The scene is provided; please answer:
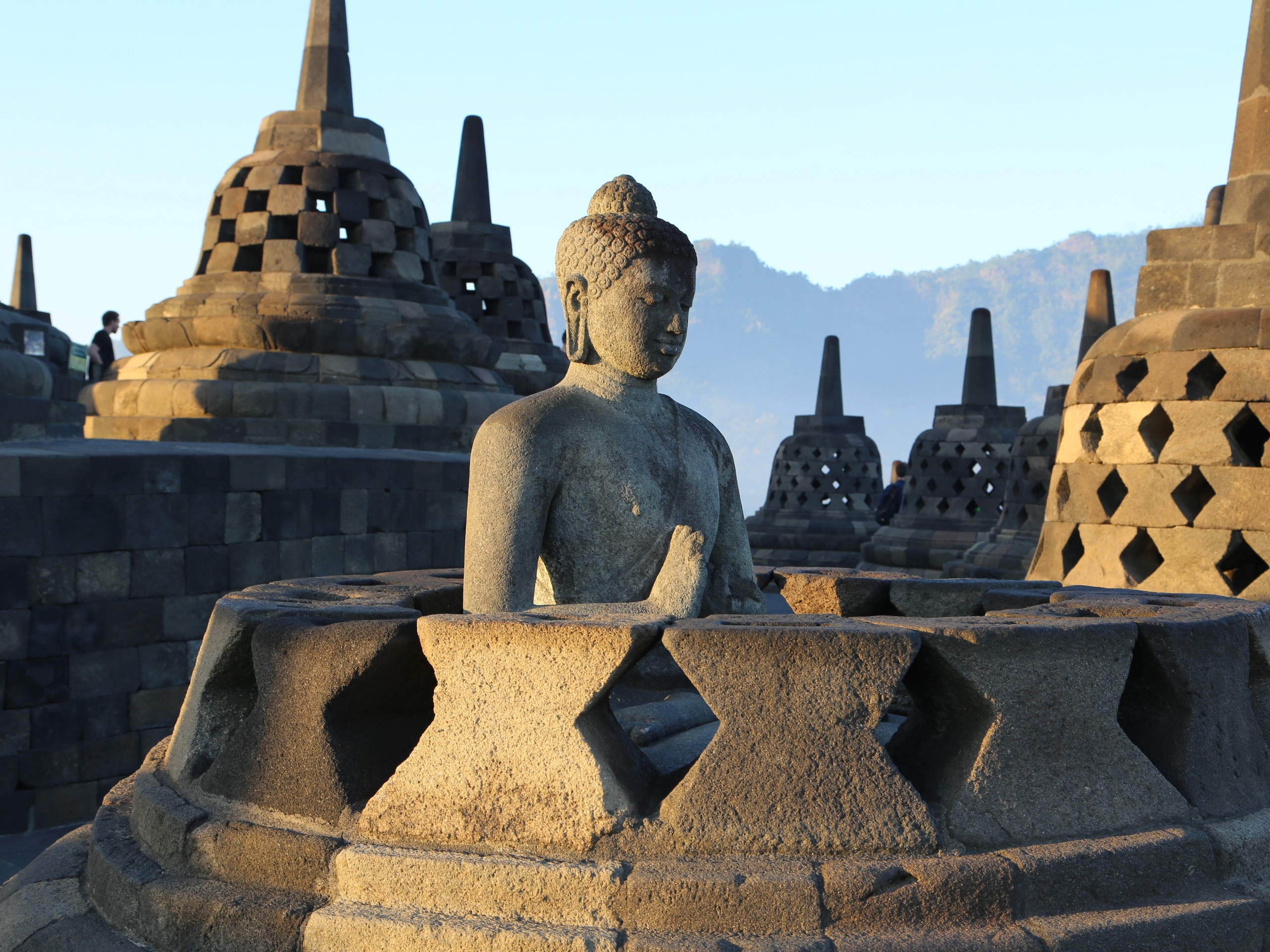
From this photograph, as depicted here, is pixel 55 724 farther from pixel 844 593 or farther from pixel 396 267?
pixel 396 267

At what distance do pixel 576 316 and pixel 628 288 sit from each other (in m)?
0.19

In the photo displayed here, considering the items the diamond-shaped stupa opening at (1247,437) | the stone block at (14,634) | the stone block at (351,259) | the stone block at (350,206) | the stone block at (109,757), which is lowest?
the stone block at (109,757)

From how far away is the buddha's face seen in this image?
9.49 ft

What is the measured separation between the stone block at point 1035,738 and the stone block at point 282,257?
8.06 m

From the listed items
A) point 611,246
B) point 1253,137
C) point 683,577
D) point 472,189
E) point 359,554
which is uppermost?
point 472,189

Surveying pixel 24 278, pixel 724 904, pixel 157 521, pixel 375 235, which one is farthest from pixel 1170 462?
pixel 24 278

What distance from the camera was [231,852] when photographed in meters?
2.24

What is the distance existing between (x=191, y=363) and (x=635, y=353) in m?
6.81

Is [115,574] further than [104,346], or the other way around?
[104,346]

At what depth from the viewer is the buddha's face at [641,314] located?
9.49 ft

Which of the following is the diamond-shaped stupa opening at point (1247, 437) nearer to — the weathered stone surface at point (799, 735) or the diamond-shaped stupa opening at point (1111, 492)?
the diamond-shaped stupa opening at point (1111, 492)

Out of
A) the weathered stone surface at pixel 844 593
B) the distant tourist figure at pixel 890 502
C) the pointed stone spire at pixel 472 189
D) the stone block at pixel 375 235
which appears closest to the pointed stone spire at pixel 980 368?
the distant tourist figure at pixel 890 502

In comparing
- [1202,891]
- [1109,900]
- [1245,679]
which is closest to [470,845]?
[1109,900]

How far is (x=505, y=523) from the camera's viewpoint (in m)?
2.73
